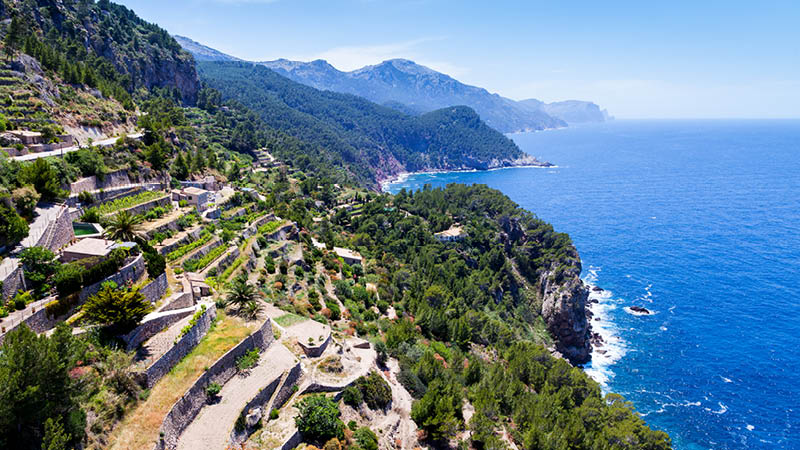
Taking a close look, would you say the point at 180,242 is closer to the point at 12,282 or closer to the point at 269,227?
the point at 269,227

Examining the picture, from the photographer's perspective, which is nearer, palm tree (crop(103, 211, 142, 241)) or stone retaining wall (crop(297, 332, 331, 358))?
stone retaining wall (crop(297, 332, 331, 358))

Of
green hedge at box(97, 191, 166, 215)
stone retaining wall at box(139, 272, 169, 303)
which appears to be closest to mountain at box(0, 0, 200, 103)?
green hedge at box(97, 191, 166, 215)

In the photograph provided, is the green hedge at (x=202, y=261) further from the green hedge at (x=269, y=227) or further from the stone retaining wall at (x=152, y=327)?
the stone retaining wall at (x=152, y=327)

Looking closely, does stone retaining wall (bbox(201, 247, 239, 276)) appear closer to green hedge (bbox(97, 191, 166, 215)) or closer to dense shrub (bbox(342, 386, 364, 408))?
green hedge (bbox(97, 191, 166, 215))

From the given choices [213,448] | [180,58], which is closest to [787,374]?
[213,448]

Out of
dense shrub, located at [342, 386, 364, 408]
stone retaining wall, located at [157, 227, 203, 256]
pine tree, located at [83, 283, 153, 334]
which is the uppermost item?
pine tree, located at [83, 283, 153, 334]

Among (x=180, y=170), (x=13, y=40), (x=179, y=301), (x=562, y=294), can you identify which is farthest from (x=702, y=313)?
(x=13, y=40)

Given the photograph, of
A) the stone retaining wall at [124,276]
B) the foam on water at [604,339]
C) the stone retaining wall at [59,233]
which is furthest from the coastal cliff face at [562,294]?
the stone retaining wall at [59,233]
